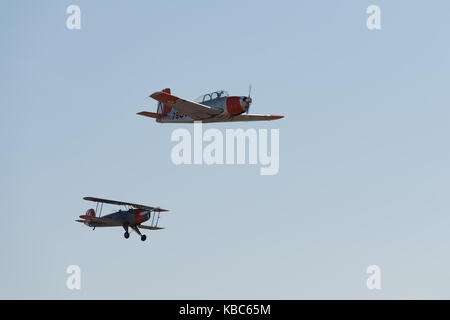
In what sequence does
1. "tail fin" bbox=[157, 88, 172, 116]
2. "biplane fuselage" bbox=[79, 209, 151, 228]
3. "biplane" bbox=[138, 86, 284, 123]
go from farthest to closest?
"biplane fuselage" bbox=[79, 209, 151, 228] → "tail fin" bbox=[157, 88, 172, 116] → "biplane" bbox=[138, 86, 284, 123]

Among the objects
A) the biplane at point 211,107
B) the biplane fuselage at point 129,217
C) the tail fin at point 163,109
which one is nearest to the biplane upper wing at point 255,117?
the biplane at point 211,107

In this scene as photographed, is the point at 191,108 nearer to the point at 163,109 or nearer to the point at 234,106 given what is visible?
the point at 234,106

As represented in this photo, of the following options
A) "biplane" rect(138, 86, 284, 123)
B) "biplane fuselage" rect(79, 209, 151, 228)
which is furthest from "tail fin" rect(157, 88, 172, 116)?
"biplane fuselage" rect(79, 209, 151, 228)

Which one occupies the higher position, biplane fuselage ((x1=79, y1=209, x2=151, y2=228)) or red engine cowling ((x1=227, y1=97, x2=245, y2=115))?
red engine cowling ((x1=227, y1=97, x2=245, y2=115))

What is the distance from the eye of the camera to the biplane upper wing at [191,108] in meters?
49.7

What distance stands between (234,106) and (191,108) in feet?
9.78

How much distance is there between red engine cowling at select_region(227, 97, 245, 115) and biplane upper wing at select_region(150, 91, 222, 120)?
0.78 m

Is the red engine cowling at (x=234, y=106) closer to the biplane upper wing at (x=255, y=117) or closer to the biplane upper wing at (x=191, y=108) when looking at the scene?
the biplane upper wing at (x=191, y=108)

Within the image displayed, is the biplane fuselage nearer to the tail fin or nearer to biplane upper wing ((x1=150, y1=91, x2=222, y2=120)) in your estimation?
the tail fin

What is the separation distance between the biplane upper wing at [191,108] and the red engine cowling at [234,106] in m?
0.78

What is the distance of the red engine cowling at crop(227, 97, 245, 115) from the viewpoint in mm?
49500
